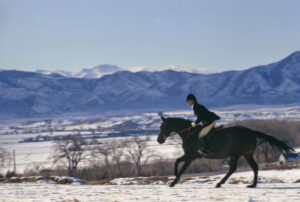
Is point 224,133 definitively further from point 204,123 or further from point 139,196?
point 139,196

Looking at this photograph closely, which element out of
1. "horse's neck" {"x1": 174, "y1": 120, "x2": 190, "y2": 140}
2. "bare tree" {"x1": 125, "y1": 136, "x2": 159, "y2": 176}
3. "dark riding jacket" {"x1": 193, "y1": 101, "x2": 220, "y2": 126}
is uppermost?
"dark riding jacket" {"x1": 193, "y1": 101, "x2": 220, "y2": 126}

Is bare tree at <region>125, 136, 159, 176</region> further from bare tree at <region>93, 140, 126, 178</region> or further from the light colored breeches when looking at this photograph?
the light colored breeches

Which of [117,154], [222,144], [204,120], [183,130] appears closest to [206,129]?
[204,120]

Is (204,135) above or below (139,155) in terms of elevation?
above

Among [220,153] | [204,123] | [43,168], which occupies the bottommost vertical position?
[43,168]

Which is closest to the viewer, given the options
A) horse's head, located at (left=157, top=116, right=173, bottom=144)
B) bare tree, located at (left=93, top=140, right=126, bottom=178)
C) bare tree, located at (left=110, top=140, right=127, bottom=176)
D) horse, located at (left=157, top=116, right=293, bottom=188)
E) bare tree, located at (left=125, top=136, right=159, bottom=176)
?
horse, located at (left=157, top=116, right=293, bottom=188)

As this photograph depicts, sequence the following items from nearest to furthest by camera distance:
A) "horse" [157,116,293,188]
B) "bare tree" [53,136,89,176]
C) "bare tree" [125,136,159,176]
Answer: "horse" [157,116,293,188] < "bare tree" [53,136,89,176] < "bare tree" [125,136,159,176]

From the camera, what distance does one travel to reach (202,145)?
17.7 m

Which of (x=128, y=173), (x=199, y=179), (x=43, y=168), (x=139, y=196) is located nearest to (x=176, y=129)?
(x=139, y=196)

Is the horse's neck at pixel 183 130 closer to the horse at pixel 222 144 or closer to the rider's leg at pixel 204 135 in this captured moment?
the horse at pixel 222 144

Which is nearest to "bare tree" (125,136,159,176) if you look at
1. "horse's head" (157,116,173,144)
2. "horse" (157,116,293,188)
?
"horse's head" (157,116,173,144)

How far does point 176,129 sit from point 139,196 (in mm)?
4327

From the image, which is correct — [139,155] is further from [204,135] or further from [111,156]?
[204,135]

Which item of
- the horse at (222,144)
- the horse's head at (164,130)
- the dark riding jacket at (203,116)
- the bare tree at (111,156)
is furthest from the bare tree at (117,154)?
the dark riding jacket at (203,116)
